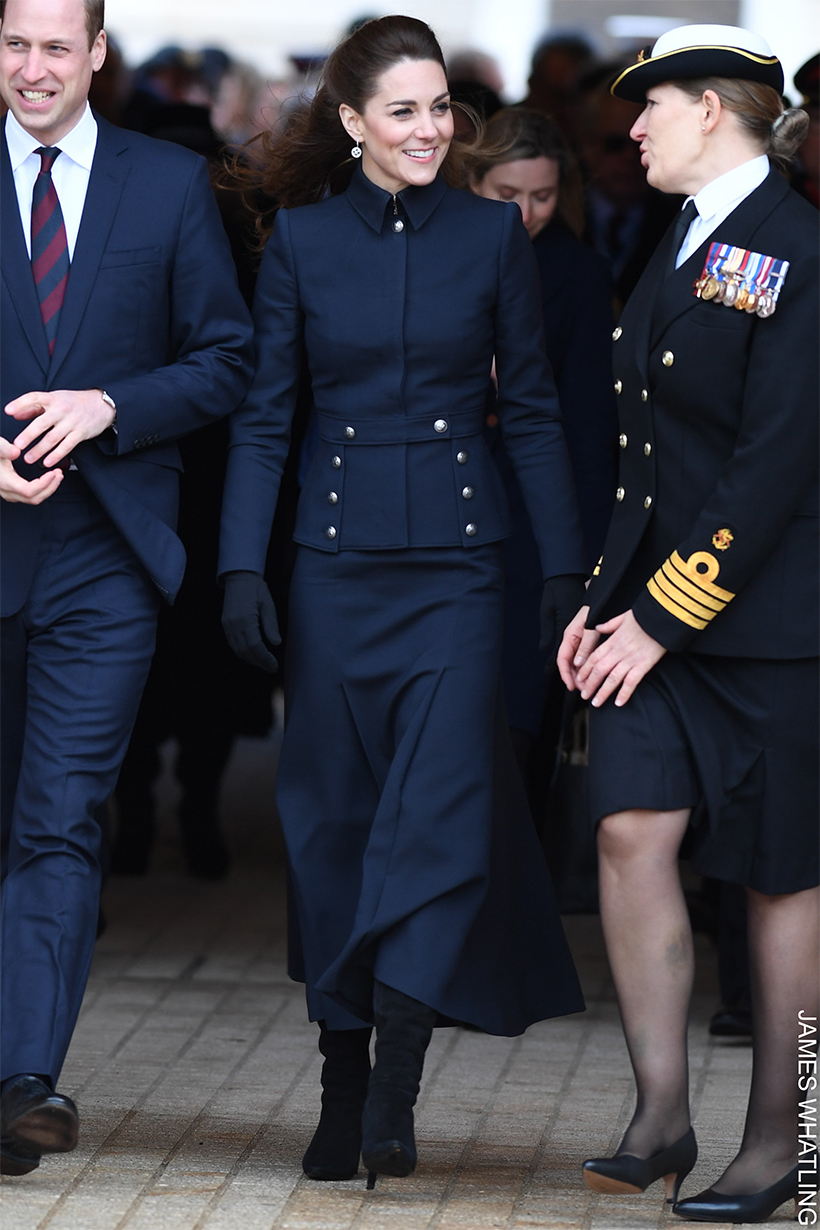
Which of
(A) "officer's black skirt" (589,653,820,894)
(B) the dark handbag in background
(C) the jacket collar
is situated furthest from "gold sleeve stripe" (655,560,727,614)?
(B) the dark handbag in background

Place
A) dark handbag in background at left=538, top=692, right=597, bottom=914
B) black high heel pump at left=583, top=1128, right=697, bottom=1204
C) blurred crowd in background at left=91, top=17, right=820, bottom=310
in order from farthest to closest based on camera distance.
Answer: blurred crowd in background at left=91, top=17, right=820, bottom=310 < dark handbag in background at left=538, top=692, right=597, bottom=914 < black high heel pump at left=583, top=1128, right=697, bottom=1204

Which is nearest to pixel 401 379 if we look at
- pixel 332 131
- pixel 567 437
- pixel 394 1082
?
pixel 332 131

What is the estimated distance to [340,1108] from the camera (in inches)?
142

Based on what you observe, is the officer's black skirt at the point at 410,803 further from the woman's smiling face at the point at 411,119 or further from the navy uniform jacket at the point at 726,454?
the woman's smiling face at the point at 411,119

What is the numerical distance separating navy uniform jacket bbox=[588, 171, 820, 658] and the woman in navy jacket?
0.95ft

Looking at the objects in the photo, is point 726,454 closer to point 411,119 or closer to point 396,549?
point 396,549

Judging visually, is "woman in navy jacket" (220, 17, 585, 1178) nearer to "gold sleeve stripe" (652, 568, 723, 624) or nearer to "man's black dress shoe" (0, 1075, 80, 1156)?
"gold sleeve stripe" (652, 568, 723, 624)

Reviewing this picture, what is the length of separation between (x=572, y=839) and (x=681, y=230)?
1462mm

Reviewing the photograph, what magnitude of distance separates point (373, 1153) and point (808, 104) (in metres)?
2.74

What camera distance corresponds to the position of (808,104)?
4777mm

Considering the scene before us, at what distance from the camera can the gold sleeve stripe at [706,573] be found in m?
3.25

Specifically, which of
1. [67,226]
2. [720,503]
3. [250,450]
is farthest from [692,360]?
[67,226]

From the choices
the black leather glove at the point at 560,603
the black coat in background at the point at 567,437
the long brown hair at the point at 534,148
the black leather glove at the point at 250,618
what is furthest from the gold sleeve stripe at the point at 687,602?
the long brown hair at the point at 534,148

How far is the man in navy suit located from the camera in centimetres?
348
